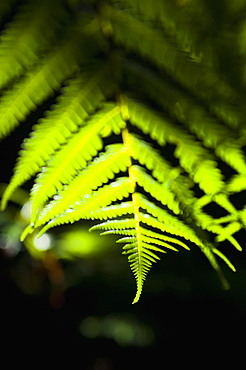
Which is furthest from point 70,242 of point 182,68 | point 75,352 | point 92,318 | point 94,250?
point 182,68

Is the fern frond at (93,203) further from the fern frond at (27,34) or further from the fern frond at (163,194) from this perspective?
the fern frond at (27,34)

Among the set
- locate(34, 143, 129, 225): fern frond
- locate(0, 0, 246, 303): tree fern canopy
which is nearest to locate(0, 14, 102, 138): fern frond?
locate(0, 0, 246, 303): tree fern canopy

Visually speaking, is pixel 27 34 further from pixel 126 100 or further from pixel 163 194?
pixel 163 194

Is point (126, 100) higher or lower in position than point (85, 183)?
higher

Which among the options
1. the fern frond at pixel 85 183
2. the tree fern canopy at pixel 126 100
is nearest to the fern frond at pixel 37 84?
the tree fern canopy at pixel 126 100

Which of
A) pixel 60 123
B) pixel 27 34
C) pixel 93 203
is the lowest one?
pixel 93 203

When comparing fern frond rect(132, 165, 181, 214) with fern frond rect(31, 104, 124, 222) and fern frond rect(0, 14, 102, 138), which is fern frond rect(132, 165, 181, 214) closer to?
fern frond rect(31, 104, 124, 222)

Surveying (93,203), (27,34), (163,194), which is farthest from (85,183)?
(27,34)

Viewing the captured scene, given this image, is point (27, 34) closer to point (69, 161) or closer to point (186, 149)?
point (69, 161)

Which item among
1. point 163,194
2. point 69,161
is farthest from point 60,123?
point 163,194
